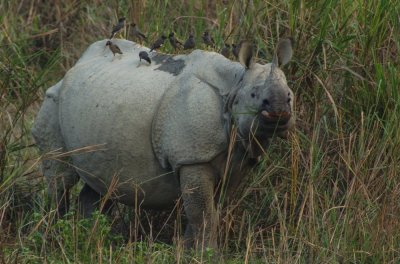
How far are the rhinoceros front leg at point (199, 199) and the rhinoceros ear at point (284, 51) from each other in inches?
28.4

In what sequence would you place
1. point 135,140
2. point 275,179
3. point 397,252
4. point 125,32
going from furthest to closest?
1. point 125,32
2. point 275,179
3. point 135,140
4. point 397,252

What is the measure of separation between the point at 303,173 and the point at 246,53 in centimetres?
110

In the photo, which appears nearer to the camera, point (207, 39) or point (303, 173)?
point (303, 173)

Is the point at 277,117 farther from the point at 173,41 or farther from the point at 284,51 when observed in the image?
the point at 173,41

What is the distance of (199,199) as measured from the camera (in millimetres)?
7008

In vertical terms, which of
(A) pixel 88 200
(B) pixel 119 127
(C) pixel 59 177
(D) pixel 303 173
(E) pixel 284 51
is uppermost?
(E) pixel 284 51

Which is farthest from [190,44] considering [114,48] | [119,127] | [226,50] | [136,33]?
[119,127]

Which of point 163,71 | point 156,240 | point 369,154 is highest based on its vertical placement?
point 163,71

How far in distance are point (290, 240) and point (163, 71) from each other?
1241 mm

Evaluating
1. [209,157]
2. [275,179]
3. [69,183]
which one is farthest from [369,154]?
[69,183]

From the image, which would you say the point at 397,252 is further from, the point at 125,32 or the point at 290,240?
the point at 125,32

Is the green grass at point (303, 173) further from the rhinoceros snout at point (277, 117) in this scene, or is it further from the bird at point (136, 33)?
the rhinoceros snout at point (277, 117)

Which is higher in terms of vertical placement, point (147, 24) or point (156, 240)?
point (147, 24)

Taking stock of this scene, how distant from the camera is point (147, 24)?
29.5 feet
